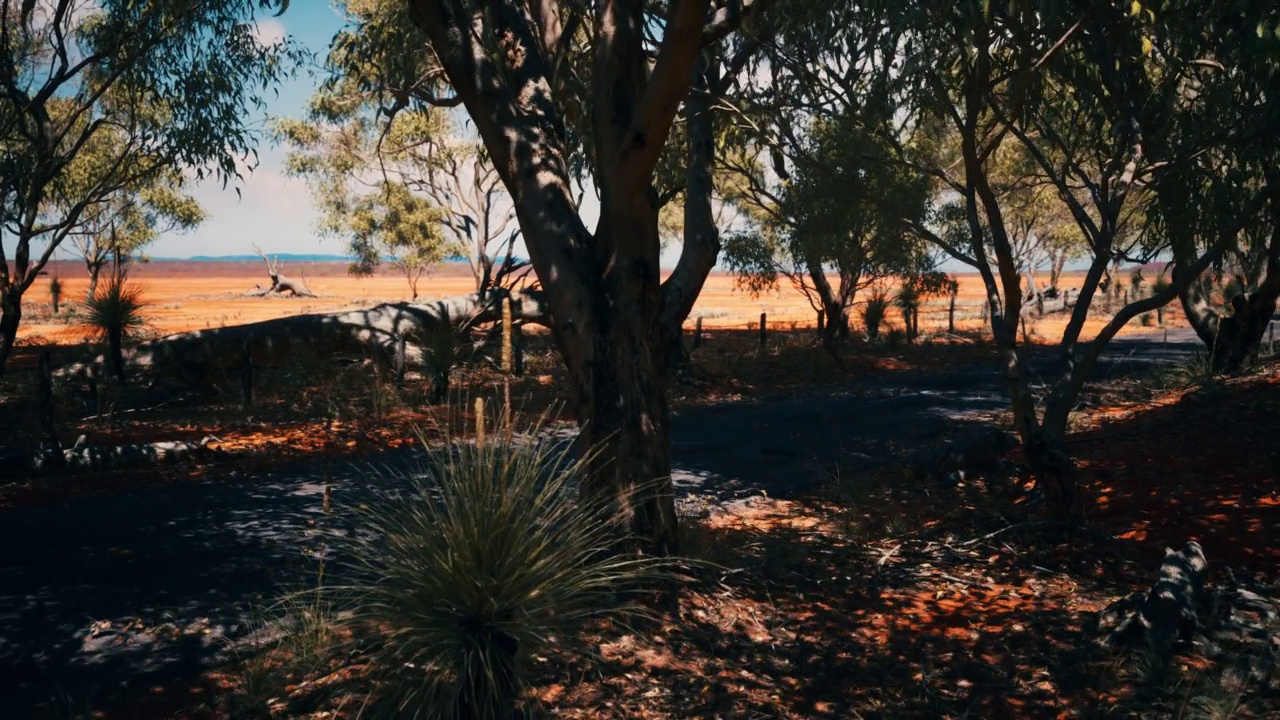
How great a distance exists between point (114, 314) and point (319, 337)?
3.26 meters

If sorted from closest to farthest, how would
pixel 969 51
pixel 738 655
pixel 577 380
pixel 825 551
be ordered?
pixel 738 655
pixel 577 380
pixel 825 551
pixel 969 51

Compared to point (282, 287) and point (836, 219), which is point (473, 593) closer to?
point (836, 219)

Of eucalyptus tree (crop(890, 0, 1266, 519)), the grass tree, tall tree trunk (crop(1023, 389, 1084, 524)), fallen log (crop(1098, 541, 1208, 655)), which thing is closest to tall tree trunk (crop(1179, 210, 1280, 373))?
eucalyptus tree (crop(890, 0, 1266, 519))

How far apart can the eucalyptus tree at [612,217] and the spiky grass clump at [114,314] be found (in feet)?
40.6

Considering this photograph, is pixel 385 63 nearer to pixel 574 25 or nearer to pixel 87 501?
pixel 574 25

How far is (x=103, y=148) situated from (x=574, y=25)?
24.4 m

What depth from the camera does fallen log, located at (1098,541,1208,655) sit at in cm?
530

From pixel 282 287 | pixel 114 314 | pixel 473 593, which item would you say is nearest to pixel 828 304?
pixel 114 314

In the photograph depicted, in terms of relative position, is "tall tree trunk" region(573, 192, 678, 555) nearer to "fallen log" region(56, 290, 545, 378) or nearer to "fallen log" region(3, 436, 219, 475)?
"fallen log" region(3, 436, 219, 475)

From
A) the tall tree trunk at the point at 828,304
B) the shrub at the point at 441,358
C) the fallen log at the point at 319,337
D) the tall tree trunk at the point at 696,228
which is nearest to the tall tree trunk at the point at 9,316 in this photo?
the fallen log at the point at 319,337

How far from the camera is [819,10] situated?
927cm

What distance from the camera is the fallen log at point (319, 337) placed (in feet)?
55.7

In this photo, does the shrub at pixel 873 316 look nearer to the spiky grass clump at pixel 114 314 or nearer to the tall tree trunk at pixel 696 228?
the tall tree trunk at pixel 696 228

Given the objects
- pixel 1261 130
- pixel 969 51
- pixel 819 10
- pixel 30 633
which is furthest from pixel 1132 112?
pixel 30 633
